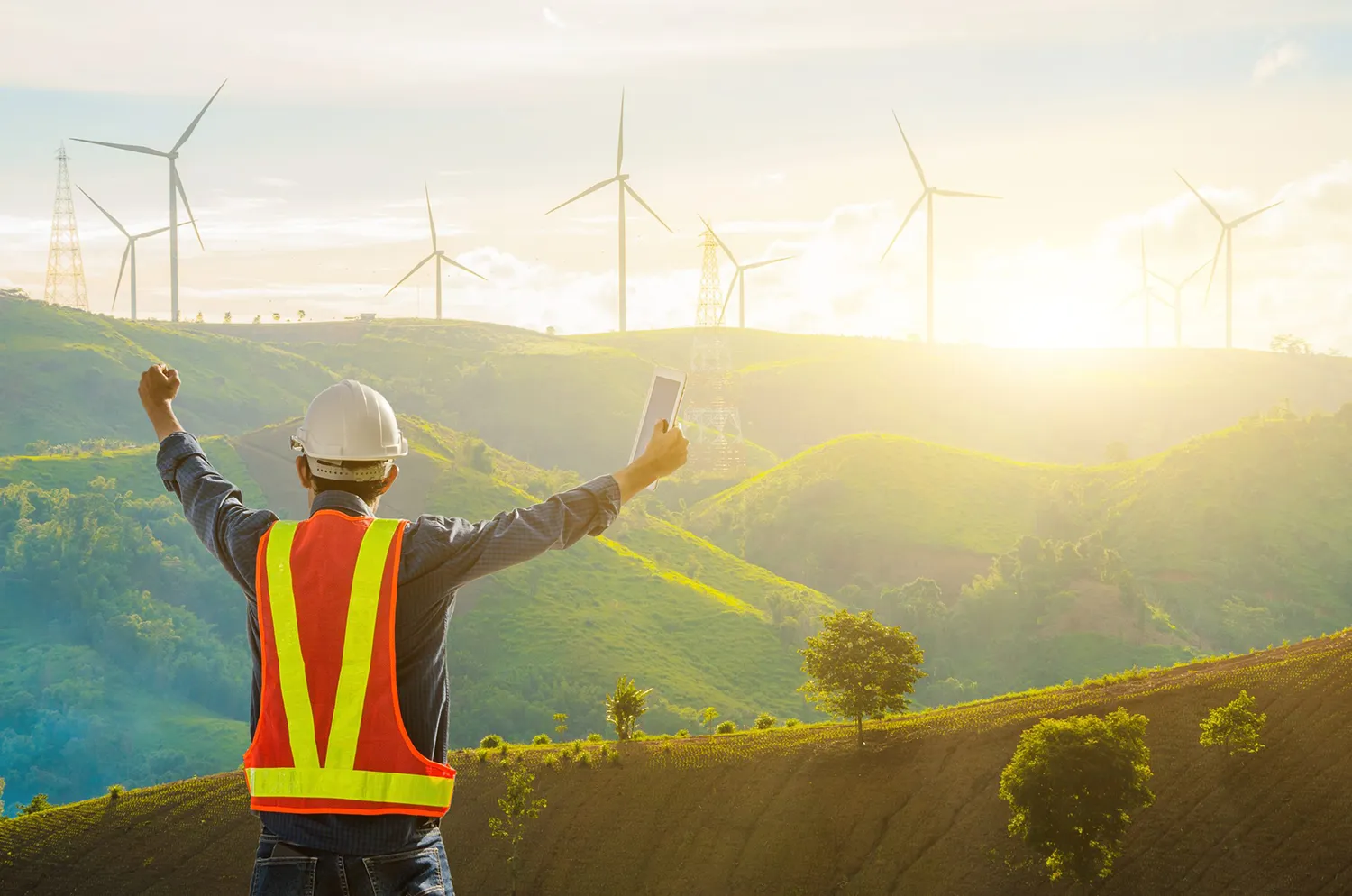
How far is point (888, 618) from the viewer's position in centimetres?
18012

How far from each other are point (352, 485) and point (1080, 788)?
54.1 metres

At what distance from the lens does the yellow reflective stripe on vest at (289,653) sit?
20.4 ft

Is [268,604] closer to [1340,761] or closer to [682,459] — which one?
[682,459]

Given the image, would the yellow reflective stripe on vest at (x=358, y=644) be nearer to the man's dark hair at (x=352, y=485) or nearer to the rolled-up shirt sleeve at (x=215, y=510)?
the man's dark hair at (x=352, y=485)

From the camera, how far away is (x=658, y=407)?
704 centimetres

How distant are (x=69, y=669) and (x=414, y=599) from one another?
179 meters

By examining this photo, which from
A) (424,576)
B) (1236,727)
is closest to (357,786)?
(424,576)

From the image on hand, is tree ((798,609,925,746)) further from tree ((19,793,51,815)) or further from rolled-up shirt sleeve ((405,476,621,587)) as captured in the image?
rolled-up shirt sleeve ((405,476,621,587))

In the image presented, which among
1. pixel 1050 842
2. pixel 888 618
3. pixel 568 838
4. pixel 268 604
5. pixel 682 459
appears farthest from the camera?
pixel 888 618

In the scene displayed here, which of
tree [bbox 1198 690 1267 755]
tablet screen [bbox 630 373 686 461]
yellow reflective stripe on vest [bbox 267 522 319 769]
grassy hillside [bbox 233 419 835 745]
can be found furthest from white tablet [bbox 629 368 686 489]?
grassy hillside [bbox 233 419 835 745]

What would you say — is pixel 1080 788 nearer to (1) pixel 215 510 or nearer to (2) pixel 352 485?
(2) pixel 352 485

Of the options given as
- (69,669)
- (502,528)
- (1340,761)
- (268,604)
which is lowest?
(69,669)

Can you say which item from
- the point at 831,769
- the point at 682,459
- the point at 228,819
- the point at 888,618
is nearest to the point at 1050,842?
the point at 831,769

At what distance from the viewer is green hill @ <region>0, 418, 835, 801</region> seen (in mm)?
152250
